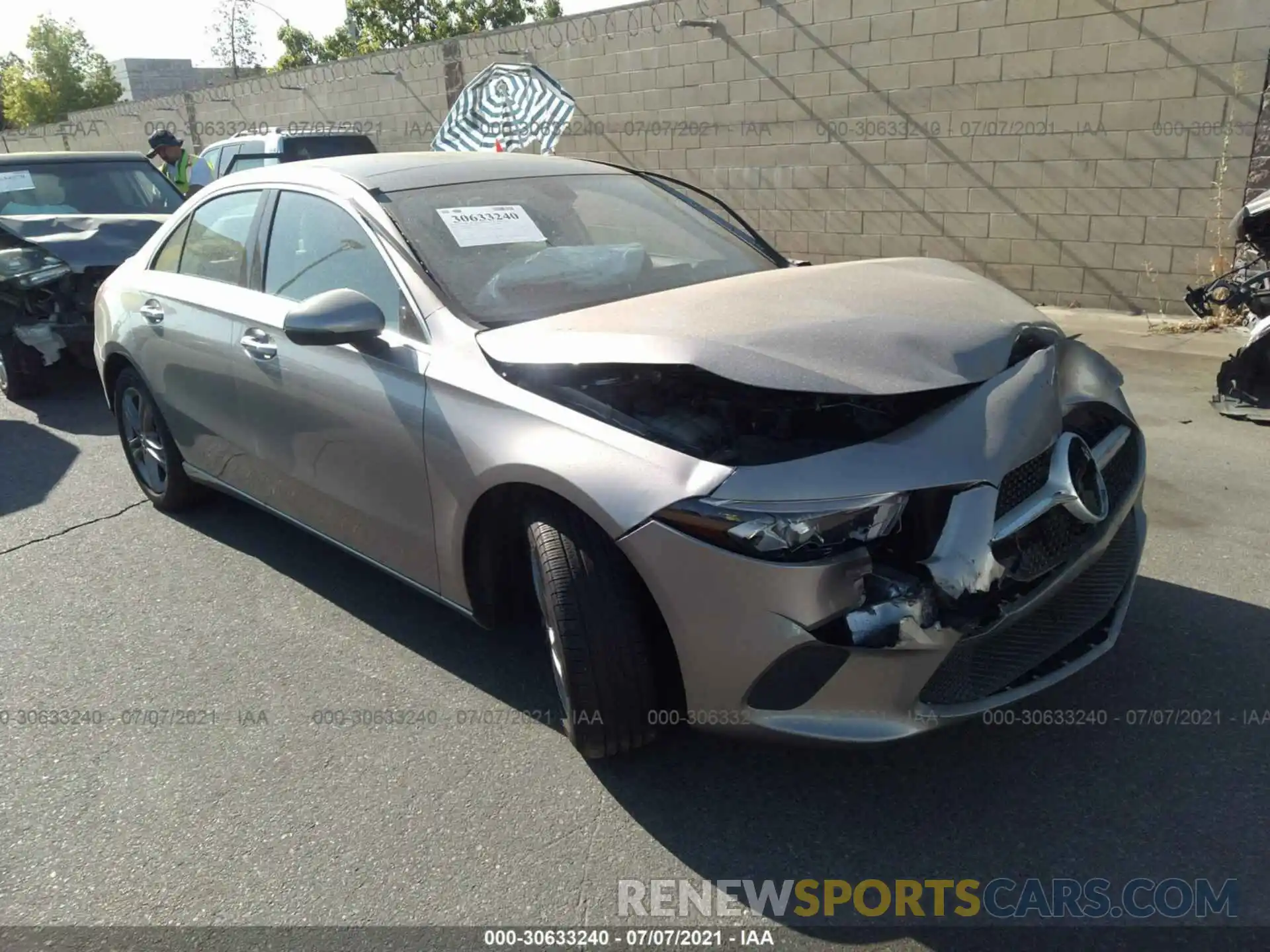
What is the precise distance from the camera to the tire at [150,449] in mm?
4652

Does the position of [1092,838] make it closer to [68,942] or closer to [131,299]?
[68,942]

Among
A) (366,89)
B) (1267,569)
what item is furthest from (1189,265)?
(366,89)

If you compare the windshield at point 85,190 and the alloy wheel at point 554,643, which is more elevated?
the windshield at point 85,190

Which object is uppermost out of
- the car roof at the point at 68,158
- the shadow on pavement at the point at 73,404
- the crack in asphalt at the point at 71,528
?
the car roof at the point at 68,158

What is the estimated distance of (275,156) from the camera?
1155 cm

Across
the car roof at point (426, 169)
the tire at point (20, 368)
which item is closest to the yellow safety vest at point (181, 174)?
the tire at point (20, 368)

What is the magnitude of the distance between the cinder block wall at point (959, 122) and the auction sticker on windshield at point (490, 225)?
679cm

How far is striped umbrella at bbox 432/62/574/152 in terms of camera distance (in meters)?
13.1

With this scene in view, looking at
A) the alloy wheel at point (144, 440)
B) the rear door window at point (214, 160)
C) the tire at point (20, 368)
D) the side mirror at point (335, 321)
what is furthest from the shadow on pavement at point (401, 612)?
the rear door window at point (214, 160)

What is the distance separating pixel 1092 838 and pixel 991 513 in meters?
0.88

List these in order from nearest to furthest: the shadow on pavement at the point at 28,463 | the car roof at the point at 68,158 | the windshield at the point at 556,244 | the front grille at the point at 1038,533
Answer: the front grille at the point at 1038,533
the windshield at the point at 556,244
the shadow on pavement at the point at 28,463
the car roof at the point at 68,158

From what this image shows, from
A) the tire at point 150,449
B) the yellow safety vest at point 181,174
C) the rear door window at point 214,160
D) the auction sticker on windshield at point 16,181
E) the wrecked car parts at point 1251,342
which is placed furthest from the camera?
the rear door window at point 214,160

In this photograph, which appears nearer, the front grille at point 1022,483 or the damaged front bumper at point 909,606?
the damaged front bumper at point 909,606

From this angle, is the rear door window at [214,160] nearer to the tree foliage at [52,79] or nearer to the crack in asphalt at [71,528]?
the crack in asphalt at [71,528]
